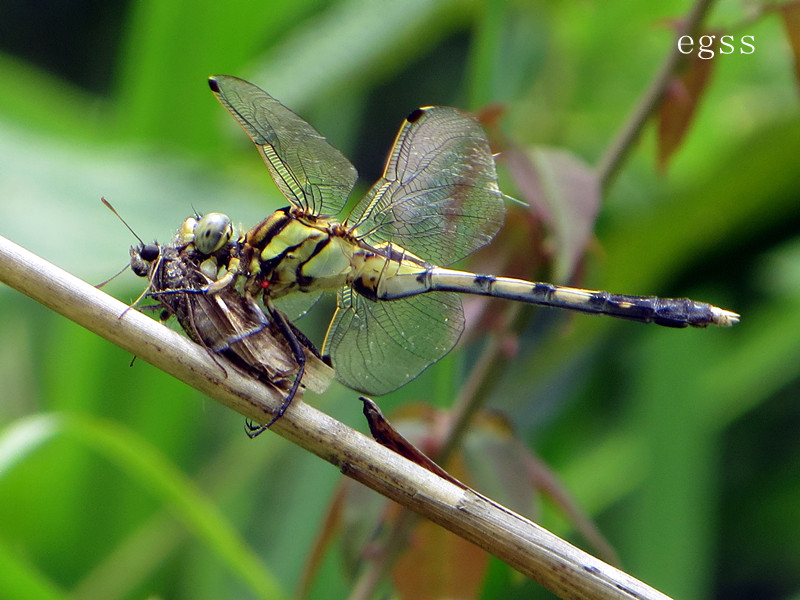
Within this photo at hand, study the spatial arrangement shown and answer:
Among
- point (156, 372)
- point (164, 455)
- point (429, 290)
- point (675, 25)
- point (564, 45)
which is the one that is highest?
point (675, 25)

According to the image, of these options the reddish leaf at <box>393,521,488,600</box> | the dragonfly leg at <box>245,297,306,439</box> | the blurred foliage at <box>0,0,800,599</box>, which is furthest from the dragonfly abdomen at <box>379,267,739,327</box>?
the reddish leaf at <box>393,521,488,600</box>

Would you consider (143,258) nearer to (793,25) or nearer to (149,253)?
(149,253)

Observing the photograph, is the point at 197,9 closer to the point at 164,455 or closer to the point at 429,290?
the point at 164,455

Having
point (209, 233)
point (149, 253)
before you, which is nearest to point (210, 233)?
point (209, 233)

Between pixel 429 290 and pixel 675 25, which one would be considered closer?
pixel 675 25

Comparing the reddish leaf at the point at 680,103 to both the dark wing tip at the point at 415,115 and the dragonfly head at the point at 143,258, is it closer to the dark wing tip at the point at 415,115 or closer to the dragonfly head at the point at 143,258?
the dark wing tip at the point at 415,115

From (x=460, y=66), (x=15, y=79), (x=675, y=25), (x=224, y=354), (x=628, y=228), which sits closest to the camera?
(x=224, y=354)

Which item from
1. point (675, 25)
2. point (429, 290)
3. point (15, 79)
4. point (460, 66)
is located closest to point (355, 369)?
point (429, 290)
